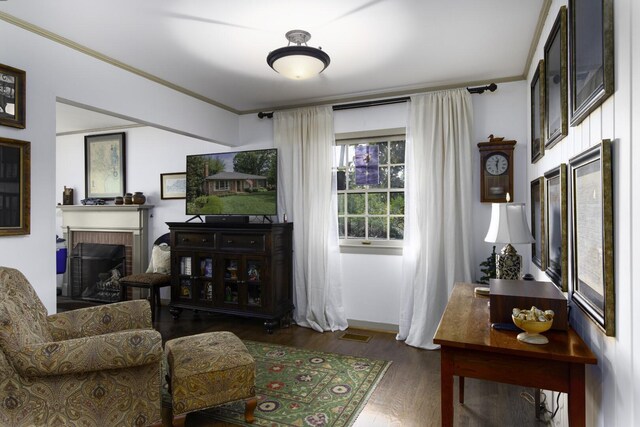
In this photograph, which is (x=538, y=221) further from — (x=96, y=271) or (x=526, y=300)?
(x=96, y=271)

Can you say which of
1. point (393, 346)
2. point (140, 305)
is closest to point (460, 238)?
point (393, 346)

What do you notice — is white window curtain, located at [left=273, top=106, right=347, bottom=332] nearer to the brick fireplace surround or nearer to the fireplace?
the brick fireplace surround

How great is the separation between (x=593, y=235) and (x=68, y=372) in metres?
2.26

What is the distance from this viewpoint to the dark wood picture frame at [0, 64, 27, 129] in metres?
2.23

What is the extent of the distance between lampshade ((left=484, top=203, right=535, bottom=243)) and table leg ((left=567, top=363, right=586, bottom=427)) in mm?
810

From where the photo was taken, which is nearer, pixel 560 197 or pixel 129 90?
pixel 560 197

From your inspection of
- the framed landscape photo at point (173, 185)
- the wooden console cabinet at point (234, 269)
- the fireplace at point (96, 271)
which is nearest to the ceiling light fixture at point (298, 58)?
the wooden console cabinet at point (234, 269)

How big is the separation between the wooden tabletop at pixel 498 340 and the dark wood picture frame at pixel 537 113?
130 centimetres

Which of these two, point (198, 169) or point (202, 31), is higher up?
point (202, 31)

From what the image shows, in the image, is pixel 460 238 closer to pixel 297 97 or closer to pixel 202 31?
pixel 297 97

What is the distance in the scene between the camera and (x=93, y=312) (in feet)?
7.43

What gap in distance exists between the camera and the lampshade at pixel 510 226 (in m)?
2.03

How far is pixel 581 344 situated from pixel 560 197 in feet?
2.39

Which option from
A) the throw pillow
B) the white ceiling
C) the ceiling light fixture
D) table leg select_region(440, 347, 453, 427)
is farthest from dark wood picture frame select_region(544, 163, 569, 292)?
the throw pillow
